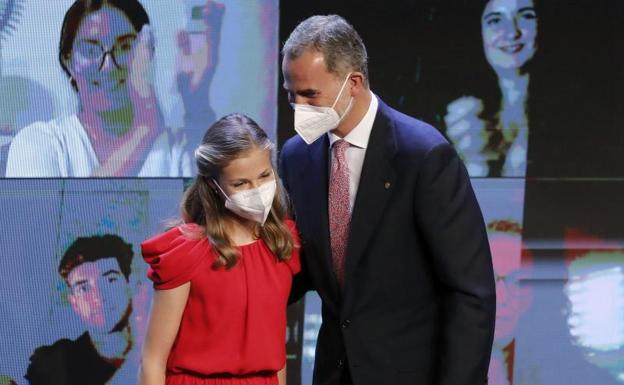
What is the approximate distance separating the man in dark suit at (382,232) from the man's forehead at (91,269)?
4.46 ft

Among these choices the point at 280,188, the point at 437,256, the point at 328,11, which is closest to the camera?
the point at 437,256

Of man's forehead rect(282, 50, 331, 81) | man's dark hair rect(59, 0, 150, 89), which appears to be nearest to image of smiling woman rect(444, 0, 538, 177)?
man's dark hair rect(59, 0, 150, 89)

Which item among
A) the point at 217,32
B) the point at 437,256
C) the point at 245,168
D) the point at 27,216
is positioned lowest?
the point at 27,216

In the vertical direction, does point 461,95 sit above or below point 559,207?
above

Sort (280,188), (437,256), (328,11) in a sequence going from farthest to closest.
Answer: (328,11), (280,188), (437,256)

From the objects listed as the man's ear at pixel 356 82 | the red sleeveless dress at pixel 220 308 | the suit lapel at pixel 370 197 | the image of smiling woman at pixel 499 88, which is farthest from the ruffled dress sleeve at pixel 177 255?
the image of smiling woman at pixel 499 88

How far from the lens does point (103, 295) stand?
3.10 m

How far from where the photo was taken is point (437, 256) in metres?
1.78

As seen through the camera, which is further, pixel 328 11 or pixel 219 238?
pixel 328 11

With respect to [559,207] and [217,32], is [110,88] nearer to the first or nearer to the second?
[217,32]

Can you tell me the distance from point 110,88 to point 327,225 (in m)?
1.45

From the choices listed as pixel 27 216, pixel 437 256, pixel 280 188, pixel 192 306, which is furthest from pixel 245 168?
pixel 27 216

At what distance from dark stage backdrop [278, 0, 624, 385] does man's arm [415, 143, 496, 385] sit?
1.30 metres

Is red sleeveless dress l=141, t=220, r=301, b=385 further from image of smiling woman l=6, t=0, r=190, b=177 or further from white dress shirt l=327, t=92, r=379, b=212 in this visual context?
image of smiling woman l=6, t=0, r=190, b=177
